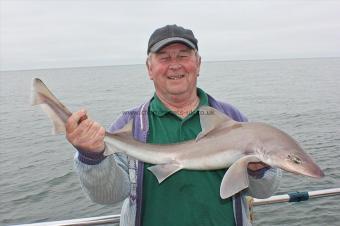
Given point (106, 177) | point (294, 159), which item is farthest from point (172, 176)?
point (294, 159)

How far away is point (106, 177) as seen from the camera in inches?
136

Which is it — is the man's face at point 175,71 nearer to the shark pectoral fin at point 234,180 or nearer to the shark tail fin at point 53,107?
the shark pectoral fin at point 234,180

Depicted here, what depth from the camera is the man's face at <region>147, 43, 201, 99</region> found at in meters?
3.83

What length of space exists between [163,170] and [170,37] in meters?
1.29

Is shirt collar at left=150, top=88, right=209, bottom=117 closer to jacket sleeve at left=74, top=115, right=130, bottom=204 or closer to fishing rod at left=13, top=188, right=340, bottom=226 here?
jacket sleeve at left=74, top=115, right=130, bottom=204

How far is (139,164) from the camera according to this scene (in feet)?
12.1

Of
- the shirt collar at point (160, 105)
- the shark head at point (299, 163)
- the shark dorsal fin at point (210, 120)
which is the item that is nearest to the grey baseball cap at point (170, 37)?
the shirt collar at point (160, 105)

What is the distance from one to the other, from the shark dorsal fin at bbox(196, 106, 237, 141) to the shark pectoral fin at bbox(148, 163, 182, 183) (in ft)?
1.05

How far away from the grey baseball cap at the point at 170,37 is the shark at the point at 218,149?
29.2 inches

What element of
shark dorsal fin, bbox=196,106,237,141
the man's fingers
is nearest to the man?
the man's fingers

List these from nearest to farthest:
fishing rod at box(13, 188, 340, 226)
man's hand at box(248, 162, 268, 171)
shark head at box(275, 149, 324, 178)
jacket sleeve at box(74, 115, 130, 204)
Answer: shark head at box(275, 149, 324, 178) → jacket sleeve at box(74, 115, 130, 204) → man's hand at box(248, 162, 268, 171) → fishing rod at box(13, 188, 340, 226)

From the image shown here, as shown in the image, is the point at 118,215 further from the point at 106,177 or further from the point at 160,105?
the point at 160,105

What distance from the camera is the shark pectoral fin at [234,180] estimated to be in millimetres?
3219

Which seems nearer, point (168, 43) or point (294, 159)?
point (294, 159)
